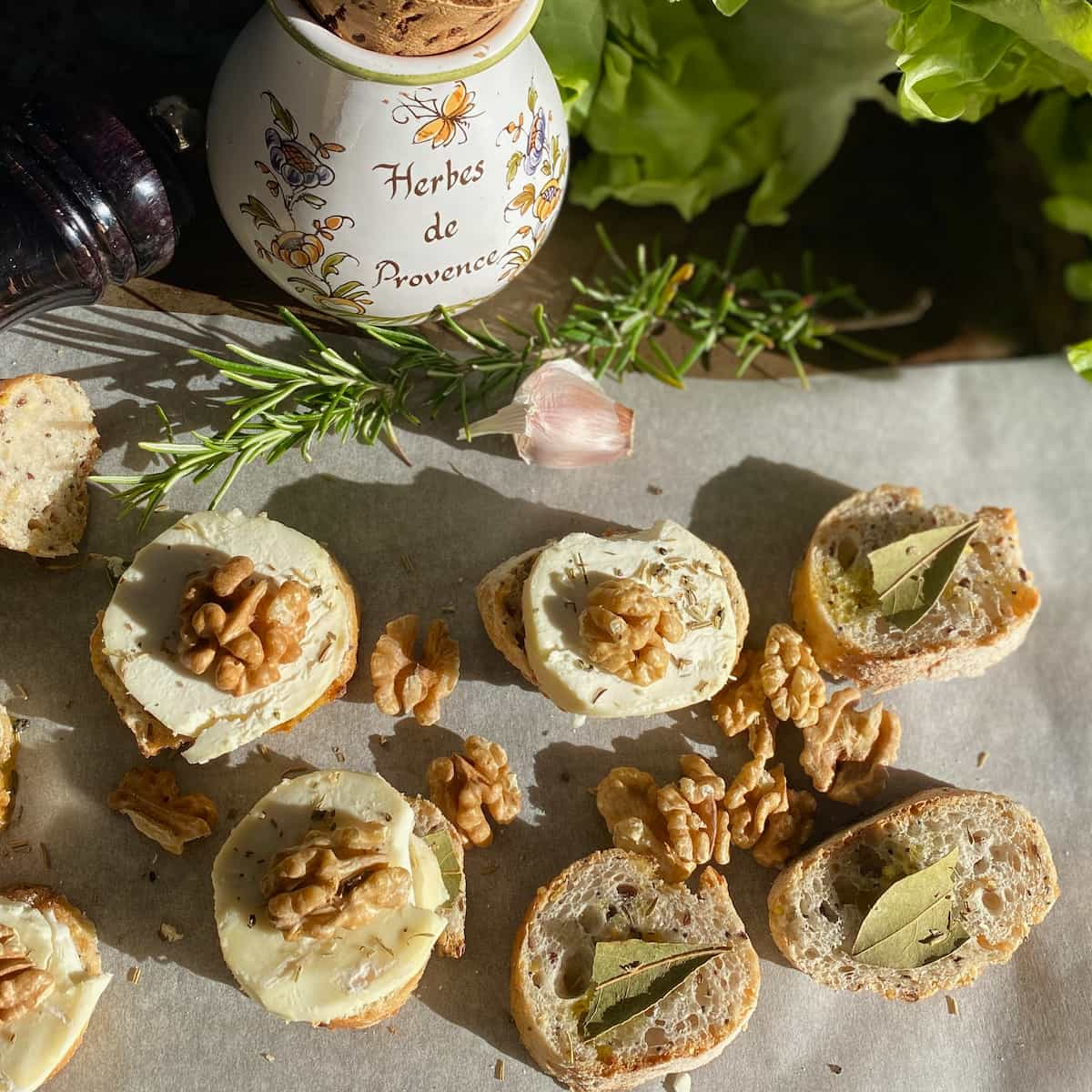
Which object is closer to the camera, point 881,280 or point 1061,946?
point 1061,946

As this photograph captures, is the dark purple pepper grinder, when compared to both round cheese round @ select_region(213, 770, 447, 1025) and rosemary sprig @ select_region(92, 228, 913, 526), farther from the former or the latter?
round cheese round @ select_region(213, 770, 447, 1025)

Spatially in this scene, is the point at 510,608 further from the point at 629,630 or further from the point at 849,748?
the point at 849,748

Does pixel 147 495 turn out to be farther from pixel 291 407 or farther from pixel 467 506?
pixel 467 506

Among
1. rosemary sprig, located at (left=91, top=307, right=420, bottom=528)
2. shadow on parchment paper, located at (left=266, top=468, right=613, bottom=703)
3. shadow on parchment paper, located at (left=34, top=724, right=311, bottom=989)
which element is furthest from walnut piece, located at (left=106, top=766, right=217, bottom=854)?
rosemary sprig, located at (left=91, top=307, right=420, bottom=528)

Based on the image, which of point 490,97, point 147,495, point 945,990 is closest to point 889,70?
point 490,97

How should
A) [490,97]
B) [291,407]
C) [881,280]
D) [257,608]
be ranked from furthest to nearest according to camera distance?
[881,280]
[291,407]
[257,608]
[490,97]

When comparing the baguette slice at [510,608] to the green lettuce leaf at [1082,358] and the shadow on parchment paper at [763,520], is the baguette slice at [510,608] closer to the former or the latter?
the shadow on parchment paper at [763,520]

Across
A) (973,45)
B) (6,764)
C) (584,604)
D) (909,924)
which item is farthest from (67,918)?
(973,45)
